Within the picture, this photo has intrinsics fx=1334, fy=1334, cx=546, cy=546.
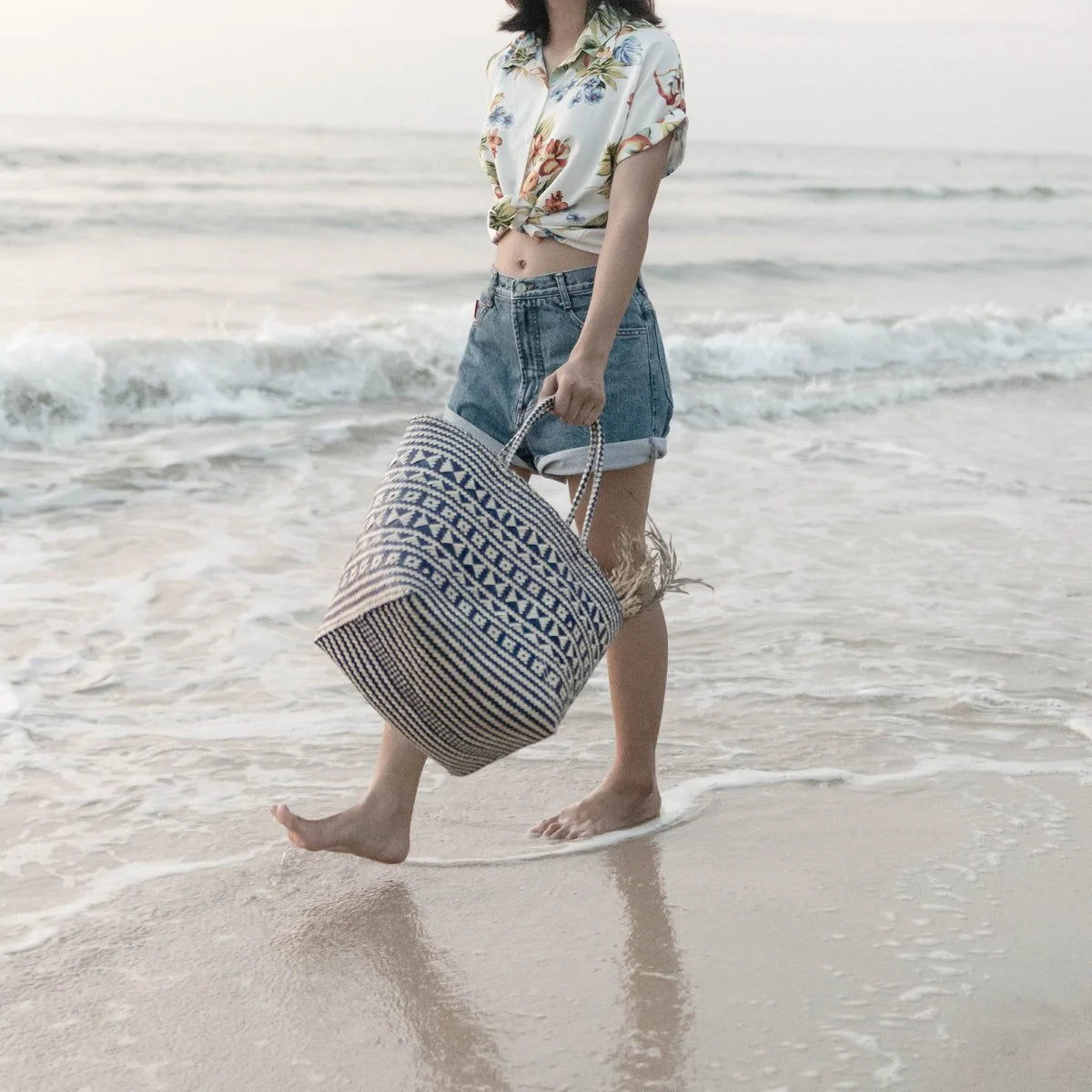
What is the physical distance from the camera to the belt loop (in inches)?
98.9

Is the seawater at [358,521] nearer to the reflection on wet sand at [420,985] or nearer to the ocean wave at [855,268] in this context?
the reflection on wet sand at [420,985]

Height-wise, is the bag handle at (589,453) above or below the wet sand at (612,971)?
above

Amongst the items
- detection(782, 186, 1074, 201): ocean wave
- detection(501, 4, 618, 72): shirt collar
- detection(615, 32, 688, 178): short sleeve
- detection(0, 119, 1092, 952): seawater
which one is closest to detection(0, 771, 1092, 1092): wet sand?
detection(0, 119, 1092, 952): seawater

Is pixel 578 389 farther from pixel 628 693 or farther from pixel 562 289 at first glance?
pixel 628 693

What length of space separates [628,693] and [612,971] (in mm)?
649

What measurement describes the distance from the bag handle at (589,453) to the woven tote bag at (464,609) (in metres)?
0.08

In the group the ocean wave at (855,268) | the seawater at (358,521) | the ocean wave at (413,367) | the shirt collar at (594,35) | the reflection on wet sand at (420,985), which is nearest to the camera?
the reflection on wet sand at (420,985)

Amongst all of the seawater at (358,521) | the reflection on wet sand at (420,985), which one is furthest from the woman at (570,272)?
the seawater at (358,521)

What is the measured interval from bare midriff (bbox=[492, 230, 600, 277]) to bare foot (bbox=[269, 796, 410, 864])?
107 centimetres

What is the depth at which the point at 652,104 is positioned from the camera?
241 centimetres

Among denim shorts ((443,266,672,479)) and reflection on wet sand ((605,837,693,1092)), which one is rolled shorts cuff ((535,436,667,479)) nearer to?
denim shorts ((443,266,672,479))

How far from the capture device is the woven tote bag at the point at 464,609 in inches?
81.0

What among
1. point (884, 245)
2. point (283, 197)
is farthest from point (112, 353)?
point (884, 245)

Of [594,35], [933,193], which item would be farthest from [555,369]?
[933,193]
